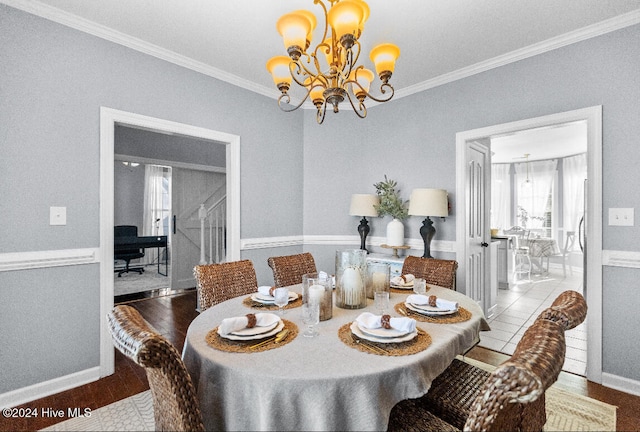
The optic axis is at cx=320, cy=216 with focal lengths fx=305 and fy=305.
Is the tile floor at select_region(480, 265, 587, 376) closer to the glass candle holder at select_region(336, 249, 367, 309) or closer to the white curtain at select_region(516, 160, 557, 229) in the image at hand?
the white curtain at select_region(516, 160, 557, 229)

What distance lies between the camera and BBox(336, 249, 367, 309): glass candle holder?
1.55 metres

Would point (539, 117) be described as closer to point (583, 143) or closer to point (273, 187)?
point (273, 187)

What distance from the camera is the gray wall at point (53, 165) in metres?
2.06

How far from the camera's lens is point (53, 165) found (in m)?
2.21

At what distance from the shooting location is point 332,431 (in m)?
0.93

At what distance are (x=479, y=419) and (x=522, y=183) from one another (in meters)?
8.45

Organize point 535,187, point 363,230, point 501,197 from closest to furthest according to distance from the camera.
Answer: point 363,230, point 535,187, point 501,197

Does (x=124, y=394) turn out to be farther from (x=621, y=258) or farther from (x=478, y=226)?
(x=621, y=258)

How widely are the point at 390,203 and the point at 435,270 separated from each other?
50.1 inches

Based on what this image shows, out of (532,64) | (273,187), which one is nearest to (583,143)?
(532,64)

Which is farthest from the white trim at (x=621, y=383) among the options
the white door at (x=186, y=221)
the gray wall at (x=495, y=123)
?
the white door at (x=186, y=221)

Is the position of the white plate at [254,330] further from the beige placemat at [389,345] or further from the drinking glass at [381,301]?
the drinking glass at [381,301]

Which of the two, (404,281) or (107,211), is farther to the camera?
(107,211)

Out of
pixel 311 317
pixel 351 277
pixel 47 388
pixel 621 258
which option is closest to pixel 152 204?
pixel 47 388
